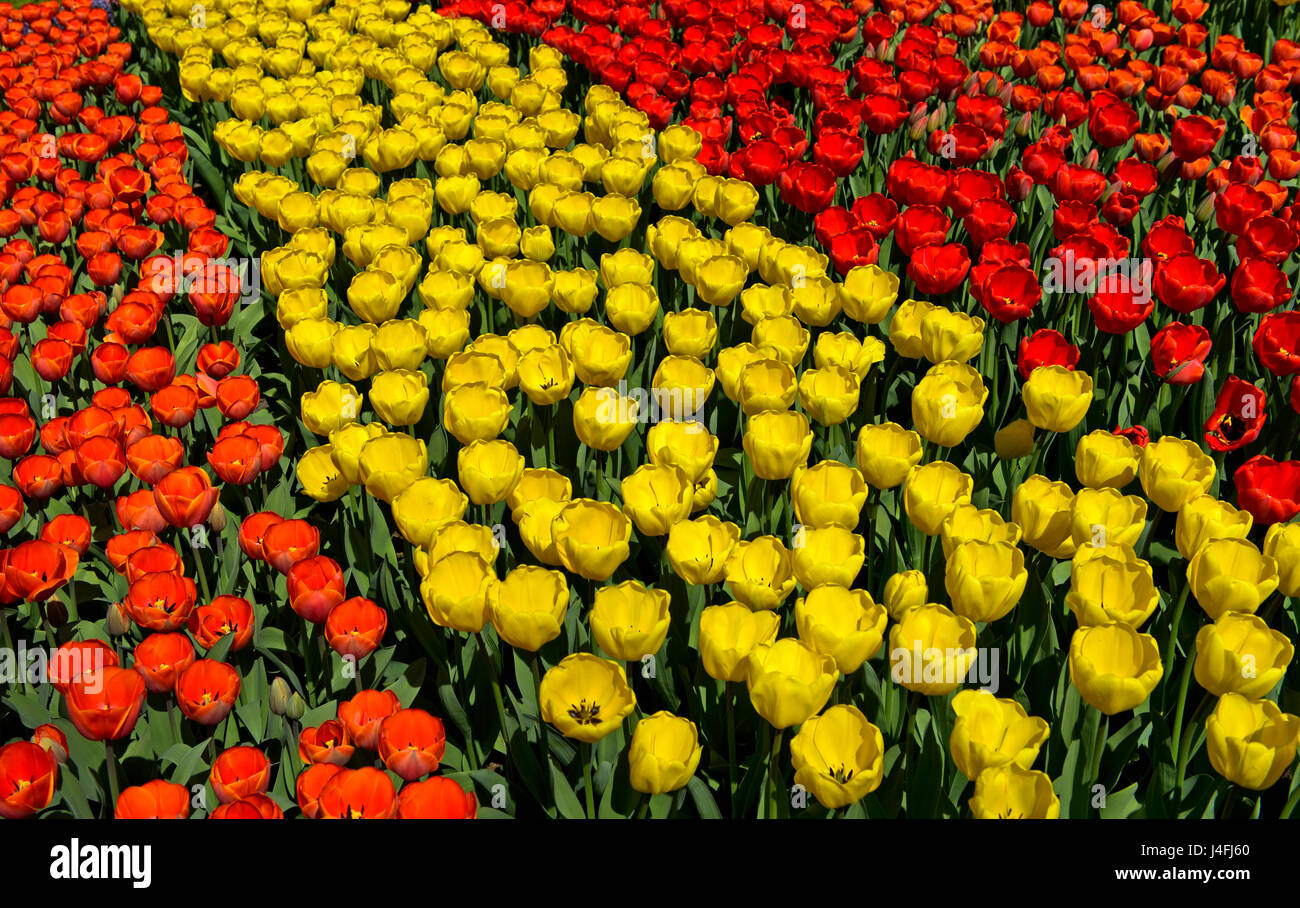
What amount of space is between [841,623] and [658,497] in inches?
22.4

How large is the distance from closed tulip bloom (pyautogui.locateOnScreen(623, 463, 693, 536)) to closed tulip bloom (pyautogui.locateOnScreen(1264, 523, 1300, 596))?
1148 millimetres

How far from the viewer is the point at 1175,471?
94.0 inches

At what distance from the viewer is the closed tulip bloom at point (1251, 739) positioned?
1829mm

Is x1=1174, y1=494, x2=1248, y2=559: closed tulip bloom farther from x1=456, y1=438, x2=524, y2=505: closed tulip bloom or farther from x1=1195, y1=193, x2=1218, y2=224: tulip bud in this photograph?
x1=1195, y1=193, x2=1218, y2=224: tulip bud

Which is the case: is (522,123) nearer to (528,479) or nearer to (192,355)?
(192,355)

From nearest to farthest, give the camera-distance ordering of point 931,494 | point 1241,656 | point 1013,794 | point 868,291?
point 1013,794 → point 1241,656 → point 931,494 → point 868,291

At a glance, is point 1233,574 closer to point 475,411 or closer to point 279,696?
point 475,411

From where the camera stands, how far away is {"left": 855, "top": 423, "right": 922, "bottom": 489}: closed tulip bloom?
2514mm

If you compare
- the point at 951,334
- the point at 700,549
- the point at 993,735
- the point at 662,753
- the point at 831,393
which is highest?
the point at 951,334

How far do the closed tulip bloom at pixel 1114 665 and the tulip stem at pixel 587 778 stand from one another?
0.93 metres

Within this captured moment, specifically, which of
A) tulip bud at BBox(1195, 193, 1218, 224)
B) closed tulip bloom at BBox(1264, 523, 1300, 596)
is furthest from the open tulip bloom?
tulip bud at BBox(1195, 193, 1218, 224)

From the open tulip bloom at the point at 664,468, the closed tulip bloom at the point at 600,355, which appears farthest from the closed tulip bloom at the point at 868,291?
the closed tulip bloom at the point at 600,355

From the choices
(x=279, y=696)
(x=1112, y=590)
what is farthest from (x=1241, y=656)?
(x=279, y=696)
